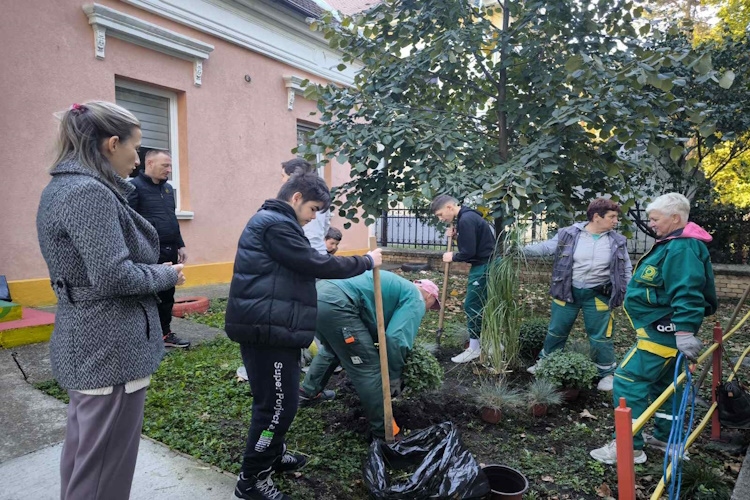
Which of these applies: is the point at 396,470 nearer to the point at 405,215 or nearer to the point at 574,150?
the point at 574,150

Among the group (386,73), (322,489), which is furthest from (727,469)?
(386,73)

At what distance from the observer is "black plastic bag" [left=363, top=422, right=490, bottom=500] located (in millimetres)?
2320

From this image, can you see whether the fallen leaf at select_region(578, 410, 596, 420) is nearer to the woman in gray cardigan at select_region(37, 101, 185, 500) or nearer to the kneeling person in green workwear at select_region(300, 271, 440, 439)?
the kneeling person in green workwear at select_region(300, 271, 440, 439)

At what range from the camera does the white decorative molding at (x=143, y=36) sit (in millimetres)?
6443

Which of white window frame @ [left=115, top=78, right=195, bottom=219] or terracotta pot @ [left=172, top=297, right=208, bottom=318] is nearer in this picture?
terracotta pot @ [left=172, top=297, right=208, bottom=318]

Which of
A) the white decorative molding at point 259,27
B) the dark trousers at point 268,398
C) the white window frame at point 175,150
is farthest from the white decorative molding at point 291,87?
the dark trousers at point 268,398

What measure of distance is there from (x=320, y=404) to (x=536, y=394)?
5.35 feet

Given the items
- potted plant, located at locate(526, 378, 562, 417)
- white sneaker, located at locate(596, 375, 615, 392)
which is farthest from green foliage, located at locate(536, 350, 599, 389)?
white sneaker, located at locate(596, 375, 615, 392)

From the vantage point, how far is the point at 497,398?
3648 mm

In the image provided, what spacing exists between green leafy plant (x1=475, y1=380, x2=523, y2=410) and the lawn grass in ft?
0.33

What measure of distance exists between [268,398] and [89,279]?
105 cm

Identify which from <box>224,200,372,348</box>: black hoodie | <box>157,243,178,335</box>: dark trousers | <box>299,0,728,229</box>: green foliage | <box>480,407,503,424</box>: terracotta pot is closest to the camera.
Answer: <box>224,200,372,348</box>: black hoodie

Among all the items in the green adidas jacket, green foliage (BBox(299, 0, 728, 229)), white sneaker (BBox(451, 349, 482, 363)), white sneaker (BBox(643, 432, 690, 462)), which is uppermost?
green foliage (BBox(299, 0, 728, 229))

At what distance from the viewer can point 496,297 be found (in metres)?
4.41
